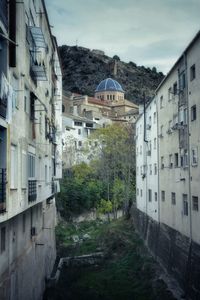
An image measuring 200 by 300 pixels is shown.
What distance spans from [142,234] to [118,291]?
42.9ft

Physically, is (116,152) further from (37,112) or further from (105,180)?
(37,112)

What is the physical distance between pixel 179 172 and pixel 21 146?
44.3 feet

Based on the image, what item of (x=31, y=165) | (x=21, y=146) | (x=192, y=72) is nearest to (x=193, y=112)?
(x=192, y=72)

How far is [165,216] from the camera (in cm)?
3112

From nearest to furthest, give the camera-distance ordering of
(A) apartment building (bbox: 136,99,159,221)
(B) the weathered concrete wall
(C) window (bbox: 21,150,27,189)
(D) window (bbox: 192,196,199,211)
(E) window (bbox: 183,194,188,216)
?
(C) window (bbox: 21,150,27,189)
(B) the weathered concrete wall
(D) window (bbox: 192,196,199,211)
(E) window (bbox: 183,194,188,216)
(A) apartment building (bbox: 136,99,159,221)

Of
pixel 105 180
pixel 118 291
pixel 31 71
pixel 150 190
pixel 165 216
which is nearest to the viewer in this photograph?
pixel 31 71

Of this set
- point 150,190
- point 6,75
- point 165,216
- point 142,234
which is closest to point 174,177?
point 165,216

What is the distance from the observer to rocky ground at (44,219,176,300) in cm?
2681

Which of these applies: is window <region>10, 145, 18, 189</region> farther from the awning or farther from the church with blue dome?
the church with blue dome

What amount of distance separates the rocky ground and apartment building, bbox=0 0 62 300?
5181 millimetres

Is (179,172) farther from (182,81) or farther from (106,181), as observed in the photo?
(106,181)

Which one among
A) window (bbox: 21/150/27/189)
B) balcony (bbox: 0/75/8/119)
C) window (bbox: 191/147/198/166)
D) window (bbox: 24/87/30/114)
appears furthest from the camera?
window (bbox: 191/147/198/166)

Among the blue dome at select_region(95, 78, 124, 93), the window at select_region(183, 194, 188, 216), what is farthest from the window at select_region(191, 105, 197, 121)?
the blue dome at select_region(95, 78, 124, 93)

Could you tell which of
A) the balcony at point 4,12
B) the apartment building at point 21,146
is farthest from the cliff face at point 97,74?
the balcony at point 4,12
